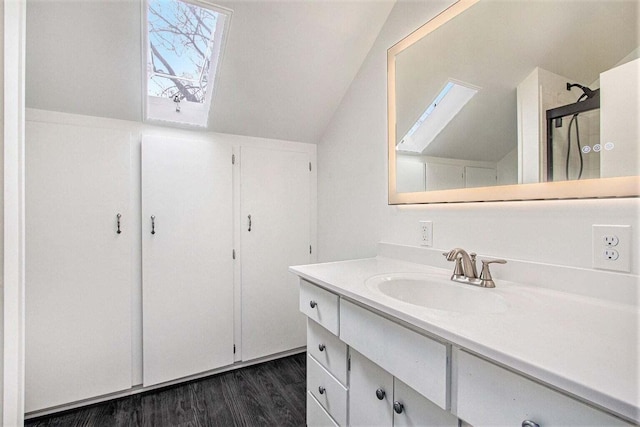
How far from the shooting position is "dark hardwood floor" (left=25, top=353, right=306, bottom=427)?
161cm

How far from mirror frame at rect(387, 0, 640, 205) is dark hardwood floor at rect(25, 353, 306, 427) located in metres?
1.36

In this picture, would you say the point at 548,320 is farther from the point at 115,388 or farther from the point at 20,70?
the point at 115,388

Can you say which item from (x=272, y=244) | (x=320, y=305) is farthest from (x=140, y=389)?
(x=320, y=305)

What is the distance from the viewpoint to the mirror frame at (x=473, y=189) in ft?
2.75

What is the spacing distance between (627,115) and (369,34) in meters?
1.36

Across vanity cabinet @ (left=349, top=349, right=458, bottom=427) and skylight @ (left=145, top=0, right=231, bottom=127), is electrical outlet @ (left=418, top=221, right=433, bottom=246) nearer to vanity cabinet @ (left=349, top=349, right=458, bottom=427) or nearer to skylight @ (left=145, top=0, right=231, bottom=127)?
vanity cabinet @ (left=349, top=349, right=458, bottom=427)

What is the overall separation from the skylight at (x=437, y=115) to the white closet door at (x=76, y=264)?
171 cm

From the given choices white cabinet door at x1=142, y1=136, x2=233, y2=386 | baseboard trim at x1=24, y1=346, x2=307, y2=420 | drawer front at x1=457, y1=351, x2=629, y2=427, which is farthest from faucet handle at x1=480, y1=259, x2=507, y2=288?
baseboard trim at x1=24, y1=346, x2=307, y2=420

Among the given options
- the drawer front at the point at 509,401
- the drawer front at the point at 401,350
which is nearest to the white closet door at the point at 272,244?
the drawer front at the point at 401,350

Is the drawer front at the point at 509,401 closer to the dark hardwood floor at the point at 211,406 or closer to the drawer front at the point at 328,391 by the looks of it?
the drawer front at the point at 328,391

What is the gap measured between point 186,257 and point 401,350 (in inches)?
63.3

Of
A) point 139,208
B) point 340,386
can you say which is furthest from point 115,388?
point 340,386

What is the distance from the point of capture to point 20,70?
3.11ft

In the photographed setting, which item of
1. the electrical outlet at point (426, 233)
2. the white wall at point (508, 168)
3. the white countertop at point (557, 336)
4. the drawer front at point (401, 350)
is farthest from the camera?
the electrical outlet at point (426, 233)
